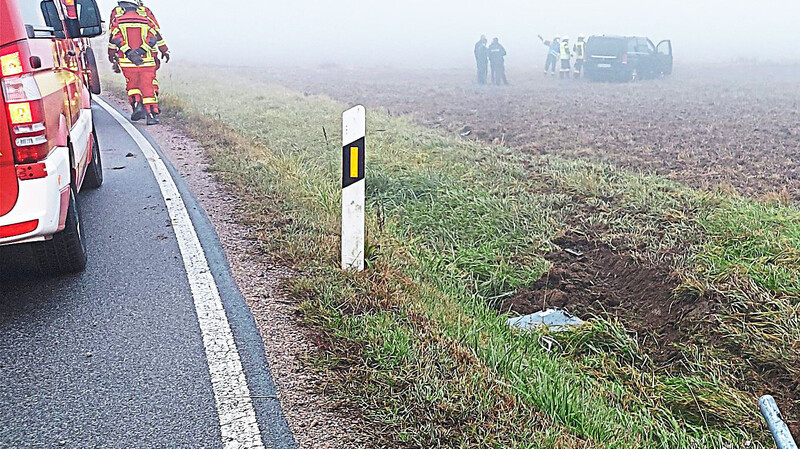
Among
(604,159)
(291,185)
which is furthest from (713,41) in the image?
(291,185)

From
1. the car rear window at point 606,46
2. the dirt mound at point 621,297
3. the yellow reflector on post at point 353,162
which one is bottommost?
the car rear window at point 606,46

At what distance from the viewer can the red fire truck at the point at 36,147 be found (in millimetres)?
4129

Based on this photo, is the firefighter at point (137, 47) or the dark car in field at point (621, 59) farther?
the dark car in field at point (621, 59)

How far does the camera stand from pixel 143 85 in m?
11.8

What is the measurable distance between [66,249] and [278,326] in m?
1.67

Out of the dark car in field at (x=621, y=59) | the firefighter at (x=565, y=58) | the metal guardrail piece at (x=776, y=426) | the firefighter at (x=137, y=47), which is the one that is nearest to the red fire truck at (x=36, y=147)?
the metal guardrail piece at (x=776, y=426)

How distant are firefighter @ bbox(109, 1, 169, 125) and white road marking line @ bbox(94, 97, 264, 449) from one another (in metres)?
5.78

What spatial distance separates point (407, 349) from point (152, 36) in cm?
951

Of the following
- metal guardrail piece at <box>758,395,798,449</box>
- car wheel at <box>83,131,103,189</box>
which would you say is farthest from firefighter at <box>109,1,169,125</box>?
→ metal guardrail piece at <box>758,395,798,449</box>

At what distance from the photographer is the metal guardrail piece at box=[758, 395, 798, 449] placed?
2949mm

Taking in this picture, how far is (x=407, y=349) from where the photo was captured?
379 cm

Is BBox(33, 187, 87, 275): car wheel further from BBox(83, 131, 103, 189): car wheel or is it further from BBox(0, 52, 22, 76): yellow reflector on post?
BBox(83, 131, 103, 189): car wheel

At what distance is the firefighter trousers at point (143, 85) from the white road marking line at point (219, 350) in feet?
18.9

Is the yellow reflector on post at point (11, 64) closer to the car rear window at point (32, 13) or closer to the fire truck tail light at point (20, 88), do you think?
the fire truck tail light at point (20, 88)
